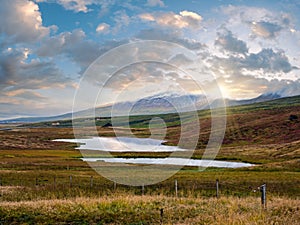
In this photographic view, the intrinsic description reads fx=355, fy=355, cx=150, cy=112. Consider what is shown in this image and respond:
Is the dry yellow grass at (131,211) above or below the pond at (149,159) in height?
above

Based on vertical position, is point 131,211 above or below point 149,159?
above

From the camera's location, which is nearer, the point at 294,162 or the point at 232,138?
the point at 294,162

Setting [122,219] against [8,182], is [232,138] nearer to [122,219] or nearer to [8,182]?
[8,182]

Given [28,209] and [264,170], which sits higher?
[28,209]

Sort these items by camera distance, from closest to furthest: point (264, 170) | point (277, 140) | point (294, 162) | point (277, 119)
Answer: point (264, 170), point (294, 162), point (277, 140), point (277, 119)

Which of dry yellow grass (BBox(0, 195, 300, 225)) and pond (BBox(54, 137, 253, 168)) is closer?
dry yellow grass (BBox(0, 195, 300, 225))

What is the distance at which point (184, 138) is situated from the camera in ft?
538

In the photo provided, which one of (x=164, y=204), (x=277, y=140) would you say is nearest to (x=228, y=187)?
(x=164, y=204)

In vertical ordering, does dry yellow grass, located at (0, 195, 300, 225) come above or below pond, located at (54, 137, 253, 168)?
above

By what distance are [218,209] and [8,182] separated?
32.3 meters

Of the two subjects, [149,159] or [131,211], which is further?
[149,159]

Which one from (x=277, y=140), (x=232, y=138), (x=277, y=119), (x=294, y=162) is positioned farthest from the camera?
(x=277, y=119)

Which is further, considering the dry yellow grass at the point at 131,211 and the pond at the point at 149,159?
the pond at the point at 149,159

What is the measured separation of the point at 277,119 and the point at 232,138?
30.3 metres
